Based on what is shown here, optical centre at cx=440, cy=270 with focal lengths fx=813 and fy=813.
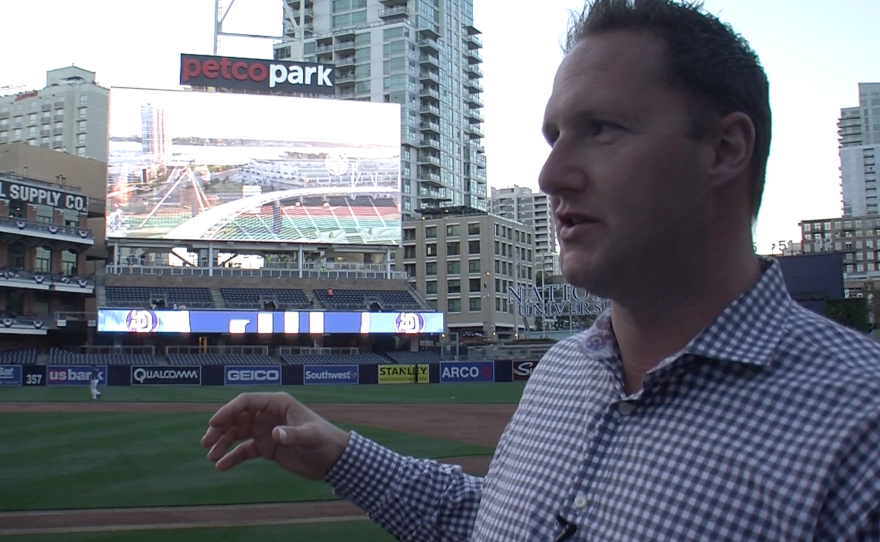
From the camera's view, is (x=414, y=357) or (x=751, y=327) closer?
(x=751, y=327)

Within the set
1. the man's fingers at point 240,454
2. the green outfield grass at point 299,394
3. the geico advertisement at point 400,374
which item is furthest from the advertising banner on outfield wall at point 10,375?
the man's fingers at point 240,454

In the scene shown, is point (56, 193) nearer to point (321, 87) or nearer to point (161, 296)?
point (161, 296)

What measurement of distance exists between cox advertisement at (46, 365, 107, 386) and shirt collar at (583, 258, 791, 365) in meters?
38.8

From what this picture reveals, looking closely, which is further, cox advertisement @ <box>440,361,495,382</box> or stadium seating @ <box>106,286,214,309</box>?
stadium seating @ <box>106,286,214,309</box>

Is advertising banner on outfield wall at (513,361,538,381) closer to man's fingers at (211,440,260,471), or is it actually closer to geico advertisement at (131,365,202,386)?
geico advertisement at (131,365,202,386)

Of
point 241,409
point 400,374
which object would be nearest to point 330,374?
point 400,374

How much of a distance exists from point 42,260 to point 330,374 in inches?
955

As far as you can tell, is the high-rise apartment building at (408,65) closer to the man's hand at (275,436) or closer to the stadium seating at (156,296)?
the stadium seating at (156,296)

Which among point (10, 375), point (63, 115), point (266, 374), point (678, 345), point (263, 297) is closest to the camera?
point (678, 345)

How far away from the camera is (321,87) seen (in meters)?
54.6

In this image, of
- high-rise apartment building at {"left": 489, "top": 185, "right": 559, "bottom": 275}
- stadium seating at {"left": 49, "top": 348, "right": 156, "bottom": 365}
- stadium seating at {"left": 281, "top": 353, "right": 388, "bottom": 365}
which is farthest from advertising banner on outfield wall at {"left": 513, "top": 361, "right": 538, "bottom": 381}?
high-rise apartment building at {"left": 489, "top": 185, "right": 559, "bottom": 275}

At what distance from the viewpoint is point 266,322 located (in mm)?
48781

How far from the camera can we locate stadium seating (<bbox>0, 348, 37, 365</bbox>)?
42.8 m

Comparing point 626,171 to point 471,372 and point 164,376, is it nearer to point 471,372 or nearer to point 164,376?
point 164,376
